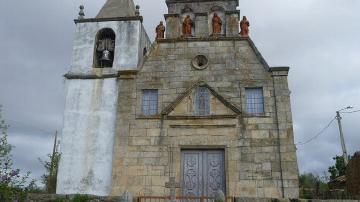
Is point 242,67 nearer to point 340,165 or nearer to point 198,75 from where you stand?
point 198,75

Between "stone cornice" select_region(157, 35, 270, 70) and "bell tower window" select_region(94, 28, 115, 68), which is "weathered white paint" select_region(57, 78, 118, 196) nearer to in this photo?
"bell tower window" select_region(94, 28, 115, 68)

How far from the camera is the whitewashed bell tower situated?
1432cm

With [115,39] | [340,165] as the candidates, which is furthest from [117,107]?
[340,165]

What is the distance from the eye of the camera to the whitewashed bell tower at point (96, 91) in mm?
14320

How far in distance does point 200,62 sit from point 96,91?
4.29 m

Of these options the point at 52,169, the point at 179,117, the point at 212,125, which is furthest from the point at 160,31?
the point at 52,169

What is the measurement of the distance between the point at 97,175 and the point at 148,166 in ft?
6.37

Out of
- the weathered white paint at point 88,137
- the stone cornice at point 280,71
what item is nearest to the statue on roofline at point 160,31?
the weathered white paint at point 88,137

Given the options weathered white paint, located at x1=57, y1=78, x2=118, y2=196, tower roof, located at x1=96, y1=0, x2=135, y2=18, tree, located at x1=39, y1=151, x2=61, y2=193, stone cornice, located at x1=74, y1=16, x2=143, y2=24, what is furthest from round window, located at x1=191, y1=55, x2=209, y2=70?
tree, located at x1=39, y1=151, x2=61, y2=193

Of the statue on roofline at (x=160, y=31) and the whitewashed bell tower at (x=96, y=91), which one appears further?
the statue on roofline at (x=160, y=31)

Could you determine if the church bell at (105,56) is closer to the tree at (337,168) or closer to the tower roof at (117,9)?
the tower roof at (117,9)

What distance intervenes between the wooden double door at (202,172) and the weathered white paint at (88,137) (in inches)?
110

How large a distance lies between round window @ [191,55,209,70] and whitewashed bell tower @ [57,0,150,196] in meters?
2.34

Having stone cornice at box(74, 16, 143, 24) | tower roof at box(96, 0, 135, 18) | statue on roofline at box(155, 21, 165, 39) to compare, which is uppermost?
tower roof at box(96, 0, 135, 18)
